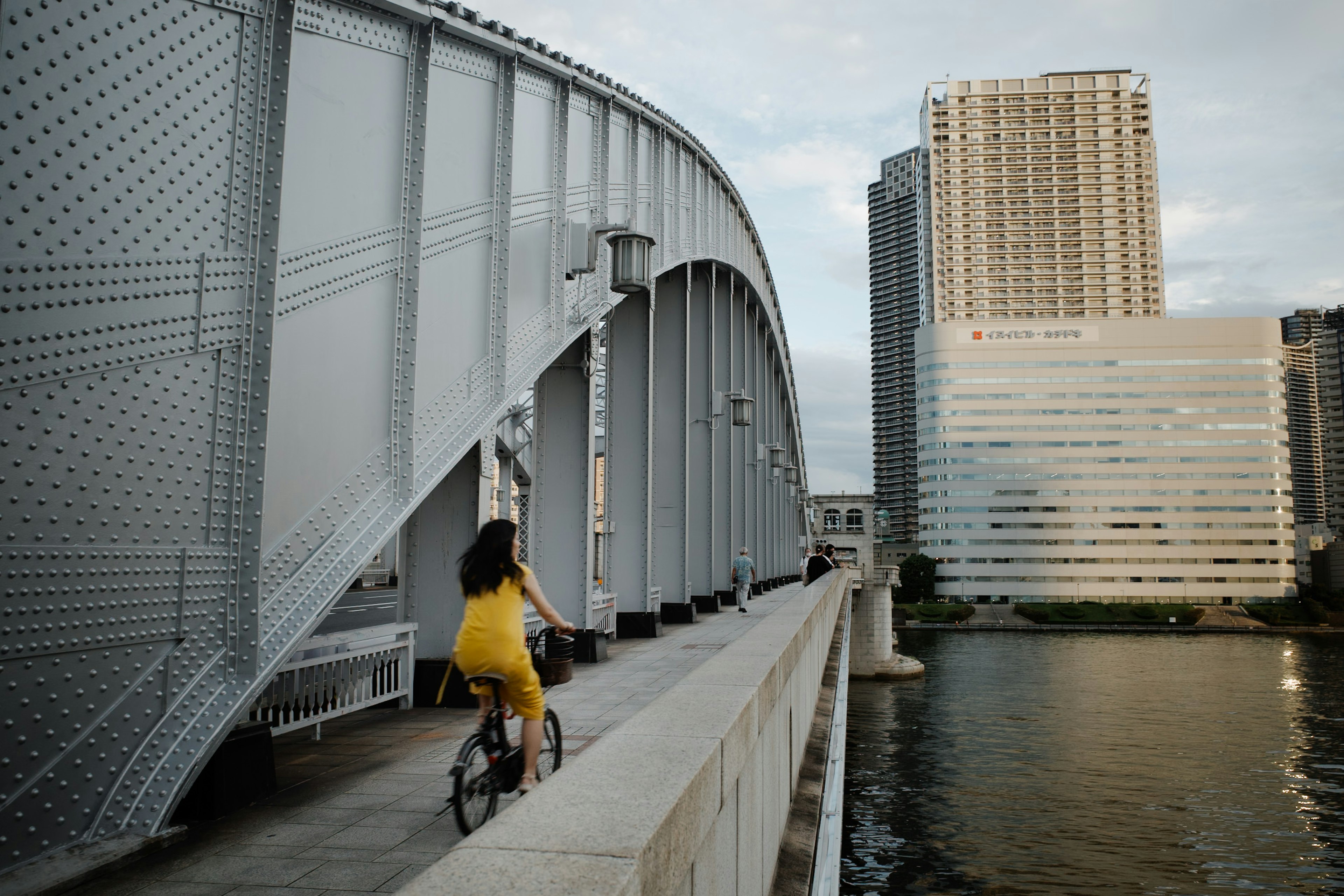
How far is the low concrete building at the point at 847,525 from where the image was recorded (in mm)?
100956

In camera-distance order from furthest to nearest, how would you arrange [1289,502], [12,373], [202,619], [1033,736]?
[1289,502] → [1033,736] → [202,619] → [12,373]

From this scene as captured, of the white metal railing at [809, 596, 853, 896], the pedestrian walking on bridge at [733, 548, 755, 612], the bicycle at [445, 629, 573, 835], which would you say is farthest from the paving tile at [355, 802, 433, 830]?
the pedestrian walking on bridge at [733, 548, 755, 612]

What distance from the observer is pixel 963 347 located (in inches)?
3748

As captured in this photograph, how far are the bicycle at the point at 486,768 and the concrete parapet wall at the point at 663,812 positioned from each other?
95cm

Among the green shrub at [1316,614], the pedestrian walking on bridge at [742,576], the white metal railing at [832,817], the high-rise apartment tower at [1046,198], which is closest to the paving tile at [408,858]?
the white metal railing at [832,817]

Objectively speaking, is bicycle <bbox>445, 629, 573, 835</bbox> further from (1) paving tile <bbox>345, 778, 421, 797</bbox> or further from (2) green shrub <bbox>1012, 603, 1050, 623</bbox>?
(2) green shrub <bbox>1012, 603, 1050, 623</bbox>

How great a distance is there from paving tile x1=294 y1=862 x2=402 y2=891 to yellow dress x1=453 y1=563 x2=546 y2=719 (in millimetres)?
872

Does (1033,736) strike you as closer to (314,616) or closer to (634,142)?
(634,142)

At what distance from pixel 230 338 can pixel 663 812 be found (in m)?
3.80

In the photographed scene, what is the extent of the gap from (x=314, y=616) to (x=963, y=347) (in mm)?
A: 96485

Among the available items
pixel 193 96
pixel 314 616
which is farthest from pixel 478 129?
pixel 314 616

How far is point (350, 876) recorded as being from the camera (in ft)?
13.0

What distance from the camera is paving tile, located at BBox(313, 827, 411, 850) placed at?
436 centimetres

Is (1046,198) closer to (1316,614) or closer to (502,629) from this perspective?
(1316,614)
